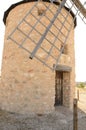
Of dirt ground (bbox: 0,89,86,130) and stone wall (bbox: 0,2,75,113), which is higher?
stone wall (bbox: 0,2,75,113)

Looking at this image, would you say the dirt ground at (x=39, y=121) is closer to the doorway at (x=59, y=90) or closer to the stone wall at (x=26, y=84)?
the stone wall at (x=26, y=84)

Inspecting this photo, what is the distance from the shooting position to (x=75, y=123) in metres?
4.52

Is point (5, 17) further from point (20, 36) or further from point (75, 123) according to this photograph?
point (75, 123)

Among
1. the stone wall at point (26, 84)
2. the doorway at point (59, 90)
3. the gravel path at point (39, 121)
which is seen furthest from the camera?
the doorway at point (59, 90)

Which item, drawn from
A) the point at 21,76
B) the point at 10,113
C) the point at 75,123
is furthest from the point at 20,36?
the point at 75,123

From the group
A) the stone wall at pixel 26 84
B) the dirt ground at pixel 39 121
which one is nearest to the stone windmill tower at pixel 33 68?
the stone wall at pixel 26 84

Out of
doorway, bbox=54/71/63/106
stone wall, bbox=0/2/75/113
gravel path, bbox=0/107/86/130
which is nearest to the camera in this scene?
gravel path, bbox=0/107/86/130

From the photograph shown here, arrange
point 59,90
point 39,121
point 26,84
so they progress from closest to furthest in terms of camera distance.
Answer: point 39,121 → point 26,84 → point 59,90

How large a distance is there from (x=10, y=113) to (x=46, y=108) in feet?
4.92

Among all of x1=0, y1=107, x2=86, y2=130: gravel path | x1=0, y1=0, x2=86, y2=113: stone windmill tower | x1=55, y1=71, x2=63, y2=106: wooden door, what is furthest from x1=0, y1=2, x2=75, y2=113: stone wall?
x1=55, y1=71, x2=63, y2=106: wooden door

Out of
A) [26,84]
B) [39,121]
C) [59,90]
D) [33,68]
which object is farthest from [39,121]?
[59,90]

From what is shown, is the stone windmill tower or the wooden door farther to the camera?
the wooden door

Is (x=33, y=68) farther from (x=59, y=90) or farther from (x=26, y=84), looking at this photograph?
(x=59, y=90)

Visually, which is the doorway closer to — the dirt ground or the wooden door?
the wooden door
